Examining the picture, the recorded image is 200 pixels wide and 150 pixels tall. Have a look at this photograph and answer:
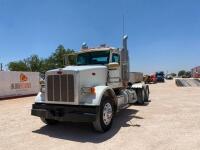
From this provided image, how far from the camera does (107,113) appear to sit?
752 cm

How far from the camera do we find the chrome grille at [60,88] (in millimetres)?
7090

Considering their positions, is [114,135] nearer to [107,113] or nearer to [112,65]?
[107,113]

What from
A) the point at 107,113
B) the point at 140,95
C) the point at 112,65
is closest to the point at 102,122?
the point at 107,113

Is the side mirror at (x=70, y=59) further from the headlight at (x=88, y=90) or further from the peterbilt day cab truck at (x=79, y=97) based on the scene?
the headlight at (x=88, y=90)

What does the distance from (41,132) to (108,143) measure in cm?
238

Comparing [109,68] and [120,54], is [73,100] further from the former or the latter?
[120,54]

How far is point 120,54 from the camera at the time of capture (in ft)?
31.0

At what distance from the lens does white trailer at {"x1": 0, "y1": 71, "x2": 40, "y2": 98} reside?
63.9 feet

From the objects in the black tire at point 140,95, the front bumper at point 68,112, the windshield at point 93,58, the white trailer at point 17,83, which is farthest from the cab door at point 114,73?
the white trailer at point 17,83

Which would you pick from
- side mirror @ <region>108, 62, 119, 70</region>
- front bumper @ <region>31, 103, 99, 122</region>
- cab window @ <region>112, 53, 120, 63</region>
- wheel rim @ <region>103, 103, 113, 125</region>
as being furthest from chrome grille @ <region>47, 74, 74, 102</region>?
cab window @ <region>112, 53, 120, 63</region>

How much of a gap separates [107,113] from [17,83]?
49.3 ft

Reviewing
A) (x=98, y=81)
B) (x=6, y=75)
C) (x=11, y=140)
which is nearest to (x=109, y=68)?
(x=98, y=81)

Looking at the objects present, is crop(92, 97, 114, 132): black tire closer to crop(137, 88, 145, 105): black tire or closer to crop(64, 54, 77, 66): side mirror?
crop(64, 54, 77, 66): side mirror

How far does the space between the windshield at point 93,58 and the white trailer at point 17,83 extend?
12.0 m
